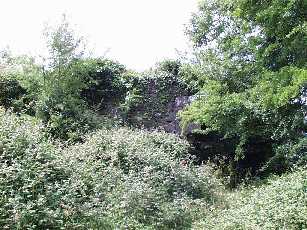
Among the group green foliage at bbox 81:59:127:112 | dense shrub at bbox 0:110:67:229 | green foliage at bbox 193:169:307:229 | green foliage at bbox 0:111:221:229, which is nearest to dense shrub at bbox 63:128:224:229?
green foliage at bbox 0:111:221:229

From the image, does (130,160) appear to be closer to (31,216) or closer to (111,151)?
(111,151)

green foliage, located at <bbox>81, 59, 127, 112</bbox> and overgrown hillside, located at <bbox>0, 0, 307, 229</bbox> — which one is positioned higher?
green foliage, located at <bbox>81, 59, 127, 112</bbox>

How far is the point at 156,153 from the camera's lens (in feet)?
37.9

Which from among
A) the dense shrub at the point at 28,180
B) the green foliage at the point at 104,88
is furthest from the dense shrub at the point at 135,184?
the green foliage at the point at 104,88

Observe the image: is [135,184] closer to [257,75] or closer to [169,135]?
Answer: [257,75]

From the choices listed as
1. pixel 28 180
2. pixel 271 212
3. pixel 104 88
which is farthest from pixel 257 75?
pixel 104 88

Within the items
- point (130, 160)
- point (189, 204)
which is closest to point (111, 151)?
point (130, 160)

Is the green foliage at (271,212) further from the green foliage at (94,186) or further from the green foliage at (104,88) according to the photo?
the green foliage at (104,88)

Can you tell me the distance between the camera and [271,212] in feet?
23.3

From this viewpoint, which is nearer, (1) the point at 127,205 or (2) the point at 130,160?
(1) the point at 127,205

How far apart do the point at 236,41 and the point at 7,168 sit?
6735 millimetres

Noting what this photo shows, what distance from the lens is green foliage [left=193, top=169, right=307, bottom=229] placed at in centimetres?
668

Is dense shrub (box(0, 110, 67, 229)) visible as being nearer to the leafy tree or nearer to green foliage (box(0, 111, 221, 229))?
→ green foliage (box(0, 111, 221, 229))

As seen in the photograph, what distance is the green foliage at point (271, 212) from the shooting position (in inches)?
263
